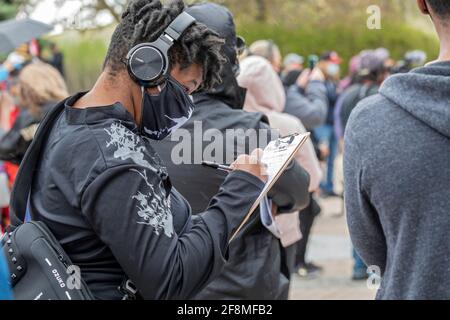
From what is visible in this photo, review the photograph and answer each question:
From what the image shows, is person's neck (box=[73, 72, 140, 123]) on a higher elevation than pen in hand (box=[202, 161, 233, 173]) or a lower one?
higher

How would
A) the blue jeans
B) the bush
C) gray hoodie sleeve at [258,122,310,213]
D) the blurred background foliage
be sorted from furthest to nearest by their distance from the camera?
the blurred background foliage → the bush → the blue jeans → gray hoodie sleeve at [258,122,310,213]

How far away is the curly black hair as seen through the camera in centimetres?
239

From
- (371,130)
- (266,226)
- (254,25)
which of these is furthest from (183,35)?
(254,25)

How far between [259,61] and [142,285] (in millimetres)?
3072

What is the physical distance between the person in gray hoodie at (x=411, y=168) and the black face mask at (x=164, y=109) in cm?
60

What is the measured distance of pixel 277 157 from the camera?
2.56 m

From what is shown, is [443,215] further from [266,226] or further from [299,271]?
[299,271]

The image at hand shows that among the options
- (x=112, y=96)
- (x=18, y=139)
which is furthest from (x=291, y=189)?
(x=18, y=139)

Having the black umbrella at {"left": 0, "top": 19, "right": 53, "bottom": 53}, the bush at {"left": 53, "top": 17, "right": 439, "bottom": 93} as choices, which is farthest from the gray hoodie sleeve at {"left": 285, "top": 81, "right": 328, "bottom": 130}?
the bush at {"left": 53, "top": 17, "right": 439, "bottom": 93}

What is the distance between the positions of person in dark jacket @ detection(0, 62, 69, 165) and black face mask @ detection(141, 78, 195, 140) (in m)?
3.24

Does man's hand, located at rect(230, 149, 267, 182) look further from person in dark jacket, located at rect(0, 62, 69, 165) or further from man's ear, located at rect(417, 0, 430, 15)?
person in dark jacket, located at rect(0, 62, 69, 165)

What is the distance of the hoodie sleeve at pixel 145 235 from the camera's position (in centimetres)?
218

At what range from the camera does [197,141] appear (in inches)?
139

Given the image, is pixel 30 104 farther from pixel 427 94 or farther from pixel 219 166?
pixel 427 94
